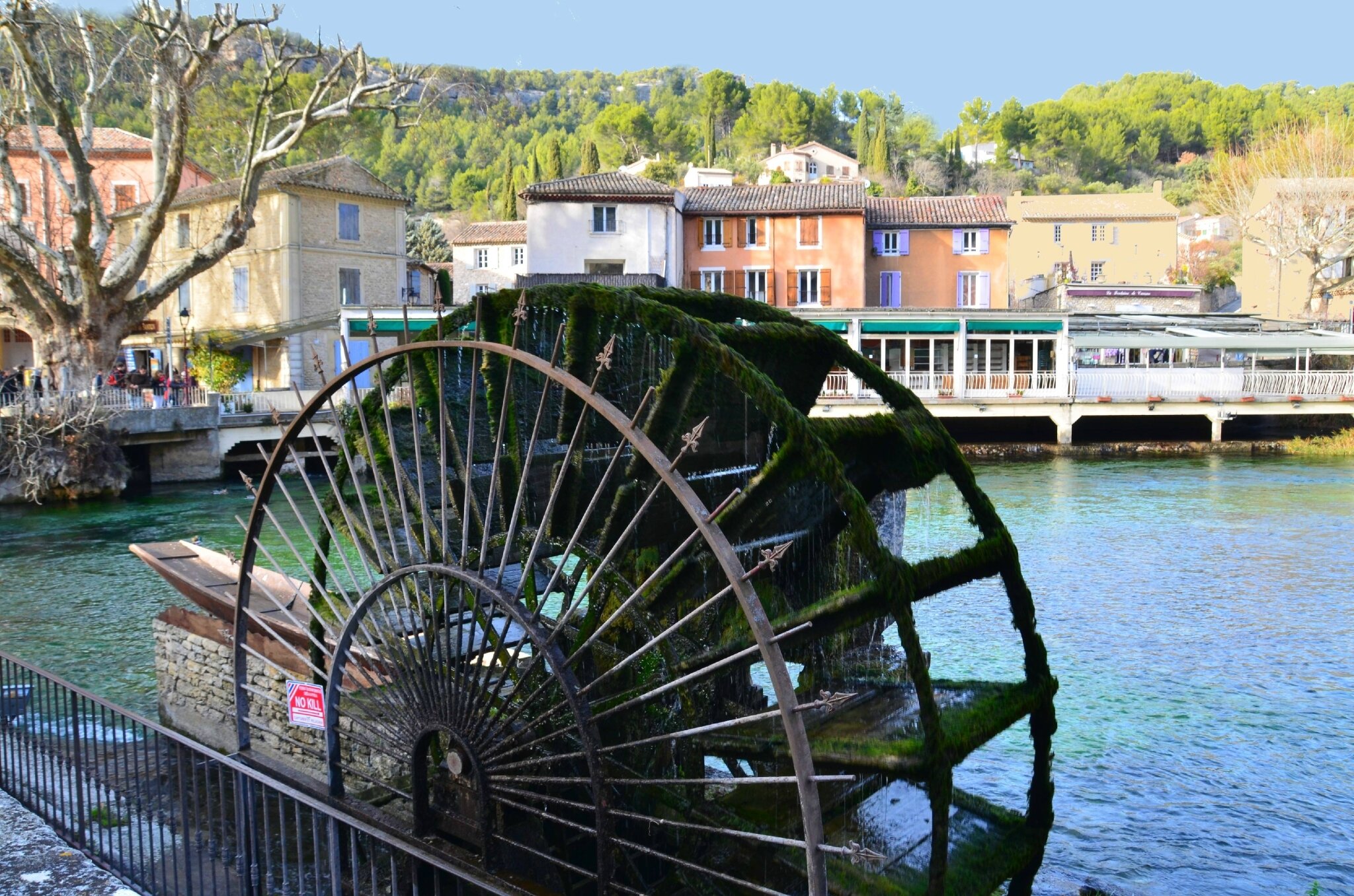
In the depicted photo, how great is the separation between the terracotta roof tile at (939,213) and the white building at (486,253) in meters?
17.5

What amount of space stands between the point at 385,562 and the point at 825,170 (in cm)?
8844

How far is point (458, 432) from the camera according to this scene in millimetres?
8766

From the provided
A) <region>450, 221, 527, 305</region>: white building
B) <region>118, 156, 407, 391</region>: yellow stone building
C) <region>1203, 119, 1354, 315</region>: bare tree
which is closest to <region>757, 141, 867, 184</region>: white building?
<region>450, 221, 527, 305</region>: white building

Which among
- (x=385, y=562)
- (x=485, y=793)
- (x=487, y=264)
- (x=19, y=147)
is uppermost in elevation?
(x=19, y=147)

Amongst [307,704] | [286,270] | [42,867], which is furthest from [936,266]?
[42,867]

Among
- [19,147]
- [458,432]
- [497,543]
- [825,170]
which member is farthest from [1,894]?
[825,170]

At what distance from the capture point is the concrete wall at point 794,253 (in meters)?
42.4

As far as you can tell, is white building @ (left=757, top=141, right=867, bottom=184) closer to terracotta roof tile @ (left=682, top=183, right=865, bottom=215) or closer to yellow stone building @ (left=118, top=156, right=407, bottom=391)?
terracotta roof tile @ (left=682, top=183, right=865, bottom=215)

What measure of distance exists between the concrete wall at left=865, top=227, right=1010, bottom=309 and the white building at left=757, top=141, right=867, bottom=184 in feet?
146

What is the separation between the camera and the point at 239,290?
40.0 m

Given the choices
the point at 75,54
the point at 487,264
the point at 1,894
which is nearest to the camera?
the point at 1,894

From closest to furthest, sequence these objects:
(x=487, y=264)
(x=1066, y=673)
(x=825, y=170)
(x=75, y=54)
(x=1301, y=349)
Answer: (x=1066, y=673) < (x=75, y=54) < (x=1301, y=349) < (x=487, y=264) < (x=825, y=170)

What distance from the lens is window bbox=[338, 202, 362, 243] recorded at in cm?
3984

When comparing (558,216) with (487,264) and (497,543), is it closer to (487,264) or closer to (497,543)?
(487,264)
